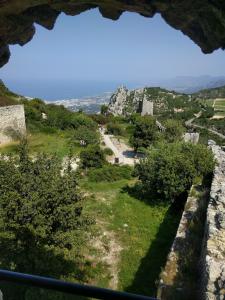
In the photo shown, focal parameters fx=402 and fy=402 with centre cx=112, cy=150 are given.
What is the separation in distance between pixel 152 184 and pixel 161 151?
200cm

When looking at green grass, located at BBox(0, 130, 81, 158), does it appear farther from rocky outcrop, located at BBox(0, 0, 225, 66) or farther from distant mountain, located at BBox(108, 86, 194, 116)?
distant mountain, located at BBox(108, 86, 194, 116)

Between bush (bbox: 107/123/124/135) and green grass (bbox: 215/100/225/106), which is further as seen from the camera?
green grass (bbox: 215/100/225/106)

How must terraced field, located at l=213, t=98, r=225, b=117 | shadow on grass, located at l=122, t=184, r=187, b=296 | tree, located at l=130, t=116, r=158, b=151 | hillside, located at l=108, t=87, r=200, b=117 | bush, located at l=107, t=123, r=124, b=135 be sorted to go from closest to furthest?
shadow on grass, located at l=122, t=184, r=187, b=296, tree, located at l=130, t=116, r=158, b=151, bush, located at l=107, t=123, r=124, b=135, hillside, located at l=108, t=87, r=200, b=117, terraced field, located at l=213, t=98, r=225, b=117

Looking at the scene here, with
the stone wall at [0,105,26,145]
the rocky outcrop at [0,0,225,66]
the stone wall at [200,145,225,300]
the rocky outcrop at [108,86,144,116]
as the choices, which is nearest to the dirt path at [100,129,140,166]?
the stone wall at [0,105,26,145]

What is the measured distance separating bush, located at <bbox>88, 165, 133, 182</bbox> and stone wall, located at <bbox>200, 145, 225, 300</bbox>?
9735 millimetres

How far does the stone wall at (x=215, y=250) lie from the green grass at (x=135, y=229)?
2.97 metres

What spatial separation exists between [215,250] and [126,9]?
6.83 m

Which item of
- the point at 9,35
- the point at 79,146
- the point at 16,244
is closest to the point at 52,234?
the point at 16,244

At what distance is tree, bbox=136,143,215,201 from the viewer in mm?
19922

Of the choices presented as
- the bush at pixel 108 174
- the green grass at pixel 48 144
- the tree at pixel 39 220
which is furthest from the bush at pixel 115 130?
the tree at pixel 39 220

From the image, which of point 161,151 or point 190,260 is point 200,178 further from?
point 190,260

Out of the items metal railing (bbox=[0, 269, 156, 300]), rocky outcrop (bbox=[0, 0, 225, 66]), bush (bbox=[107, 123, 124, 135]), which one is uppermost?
rocky outcrop (bbox=[0, 0, 225, 66])

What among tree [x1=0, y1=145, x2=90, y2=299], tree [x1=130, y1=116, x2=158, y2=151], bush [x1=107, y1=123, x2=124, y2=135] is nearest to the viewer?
tree [x1=0, y1=145, x2=90, y2=299]

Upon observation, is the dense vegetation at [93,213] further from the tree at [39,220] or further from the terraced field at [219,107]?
the terraced field at [219,107]
